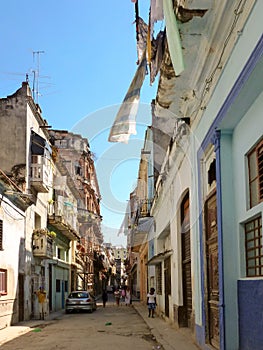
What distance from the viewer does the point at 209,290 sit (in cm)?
1028

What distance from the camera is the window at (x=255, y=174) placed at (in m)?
7.58

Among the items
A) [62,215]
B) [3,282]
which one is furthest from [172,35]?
[62,215]

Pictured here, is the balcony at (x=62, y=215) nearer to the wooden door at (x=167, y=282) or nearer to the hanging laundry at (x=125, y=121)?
the wooden door at (x=167, y=282)

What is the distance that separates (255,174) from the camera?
7.91 meters

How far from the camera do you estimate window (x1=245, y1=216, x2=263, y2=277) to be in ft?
25.1

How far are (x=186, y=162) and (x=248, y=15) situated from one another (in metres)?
Answer: 6.89

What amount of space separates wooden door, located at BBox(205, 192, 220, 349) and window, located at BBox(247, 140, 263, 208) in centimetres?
176

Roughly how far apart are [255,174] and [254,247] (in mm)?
1052

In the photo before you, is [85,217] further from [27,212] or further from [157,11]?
A: [157,11]

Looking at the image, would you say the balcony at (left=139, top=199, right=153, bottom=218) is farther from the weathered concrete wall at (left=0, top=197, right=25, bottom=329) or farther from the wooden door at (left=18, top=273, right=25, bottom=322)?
the wooden door at (left=18, top=273, right=25, bottom=322)

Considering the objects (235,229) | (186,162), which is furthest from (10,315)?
(235,229)

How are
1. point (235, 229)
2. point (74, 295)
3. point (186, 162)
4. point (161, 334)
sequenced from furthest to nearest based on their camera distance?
1. point (74, 295)
2. point (161, 334)
3. point (186, 162)
4. point (235, 229)

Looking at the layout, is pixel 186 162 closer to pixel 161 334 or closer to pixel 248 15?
pixel 161 334

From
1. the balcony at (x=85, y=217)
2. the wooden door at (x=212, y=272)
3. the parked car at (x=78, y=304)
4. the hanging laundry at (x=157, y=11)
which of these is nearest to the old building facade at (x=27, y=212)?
the parked car at (x=78, y=304)
